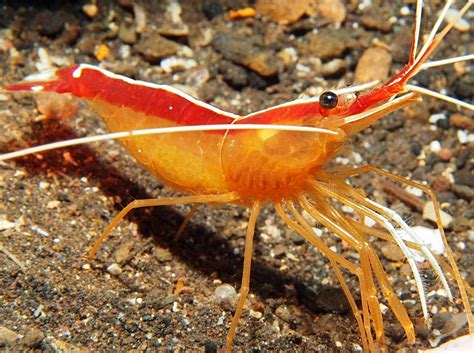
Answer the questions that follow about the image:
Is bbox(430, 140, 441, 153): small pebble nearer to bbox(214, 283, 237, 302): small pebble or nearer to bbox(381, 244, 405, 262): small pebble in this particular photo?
bbox(381, 244, 405, 262): small pebble

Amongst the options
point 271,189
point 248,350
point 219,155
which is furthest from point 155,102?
point 248,350

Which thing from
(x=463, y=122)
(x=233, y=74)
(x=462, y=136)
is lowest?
(x=462, y=136)

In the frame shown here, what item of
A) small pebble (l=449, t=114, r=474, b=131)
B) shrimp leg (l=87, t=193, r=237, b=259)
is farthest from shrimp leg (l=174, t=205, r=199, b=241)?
small pebble (l=449, t=114, r=474, b=131)

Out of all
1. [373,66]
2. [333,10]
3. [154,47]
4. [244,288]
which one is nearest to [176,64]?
[154,47]

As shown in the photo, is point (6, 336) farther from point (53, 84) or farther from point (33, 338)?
point (53, 84)

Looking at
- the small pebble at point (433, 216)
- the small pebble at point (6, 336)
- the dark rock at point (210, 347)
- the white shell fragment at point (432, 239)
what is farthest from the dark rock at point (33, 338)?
the small pebble at point (433, 216)

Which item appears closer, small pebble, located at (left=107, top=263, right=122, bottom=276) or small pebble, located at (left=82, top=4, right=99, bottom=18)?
small pebble, located at (left=107, top=263, right=122, bottom=276)

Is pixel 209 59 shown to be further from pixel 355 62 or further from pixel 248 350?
pixel 248 350
